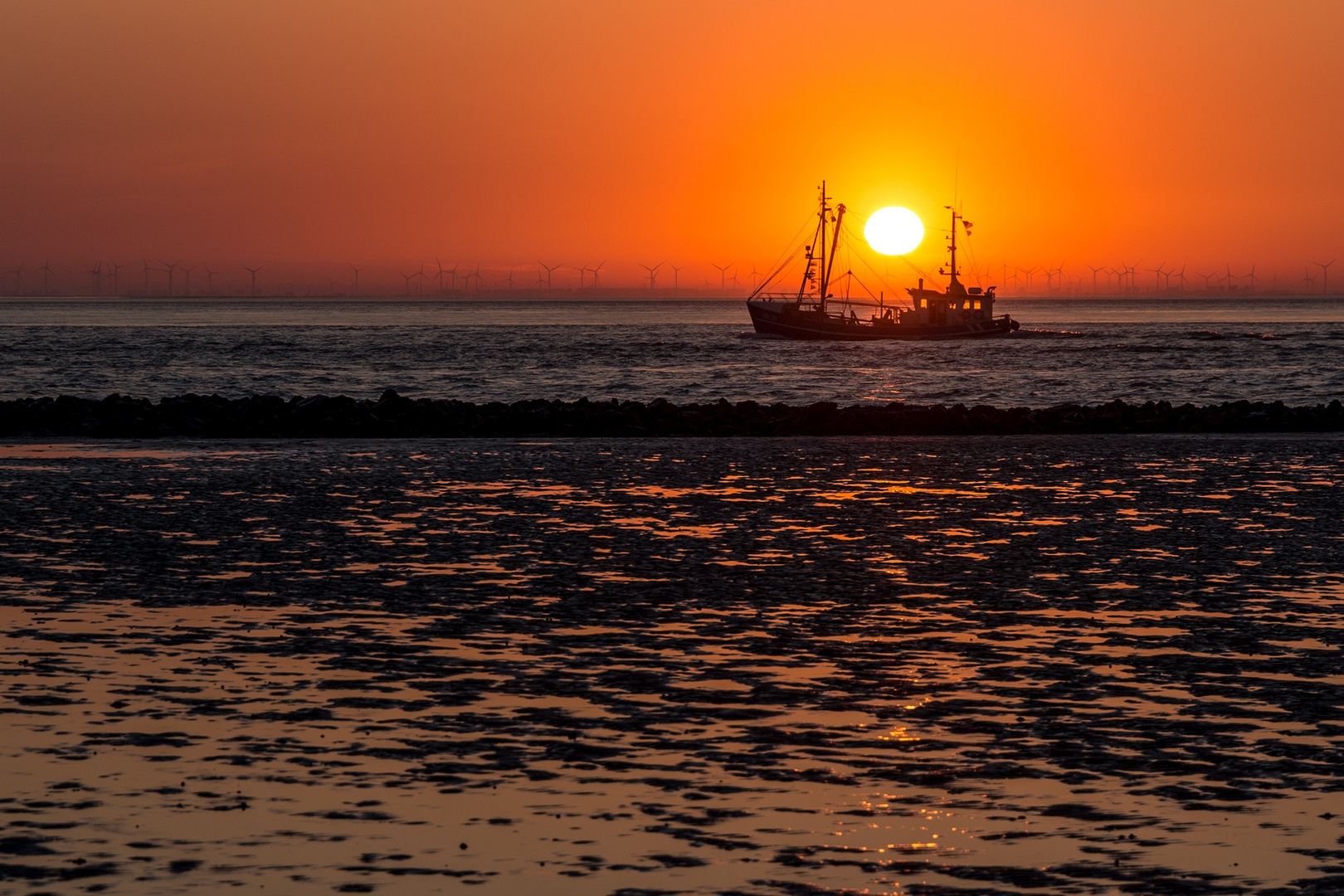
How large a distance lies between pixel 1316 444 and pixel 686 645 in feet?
80.5

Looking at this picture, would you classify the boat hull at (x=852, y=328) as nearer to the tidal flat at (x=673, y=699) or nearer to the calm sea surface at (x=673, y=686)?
the calm sea surface at (x=673, y=686)

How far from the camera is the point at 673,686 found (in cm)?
944

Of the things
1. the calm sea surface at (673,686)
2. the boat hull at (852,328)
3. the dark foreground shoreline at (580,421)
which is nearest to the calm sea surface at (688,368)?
the boat hull at (852,328)

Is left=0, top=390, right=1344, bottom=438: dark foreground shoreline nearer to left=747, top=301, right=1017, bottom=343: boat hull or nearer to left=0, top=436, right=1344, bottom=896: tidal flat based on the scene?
left=0, top=436, right=1344, bottom=896: tidal flat

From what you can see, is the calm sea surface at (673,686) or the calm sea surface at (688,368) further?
the calm sea surface at (688,368)

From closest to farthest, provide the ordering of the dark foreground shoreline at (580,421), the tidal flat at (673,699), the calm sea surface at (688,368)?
the tidal flat at (673,699), the dark foreground shoreline at (580,421), the calm sea surface at (688,368)

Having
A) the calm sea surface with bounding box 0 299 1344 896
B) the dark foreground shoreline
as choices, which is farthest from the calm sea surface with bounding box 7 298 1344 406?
the calm sea surface with bounding box 0 299 1344 896

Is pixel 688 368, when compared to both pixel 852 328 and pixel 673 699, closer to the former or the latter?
pixel 852 328

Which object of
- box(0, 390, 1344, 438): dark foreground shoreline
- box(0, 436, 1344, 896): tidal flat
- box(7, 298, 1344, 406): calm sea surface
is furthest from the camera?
box(7, 298, 1344, 406): calm sea surface

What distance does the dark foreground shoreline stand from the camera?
114 feet

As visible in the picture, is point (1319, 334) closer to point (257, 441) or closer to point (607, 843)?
point (257, 441)

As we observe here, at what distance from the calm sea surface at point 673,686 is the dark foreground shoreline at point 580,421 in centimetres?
1183

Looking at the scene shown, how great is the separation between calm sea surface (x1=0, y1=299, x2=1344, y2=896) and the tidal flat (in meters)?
0.04

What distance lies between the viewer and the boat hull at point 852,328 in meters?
144
